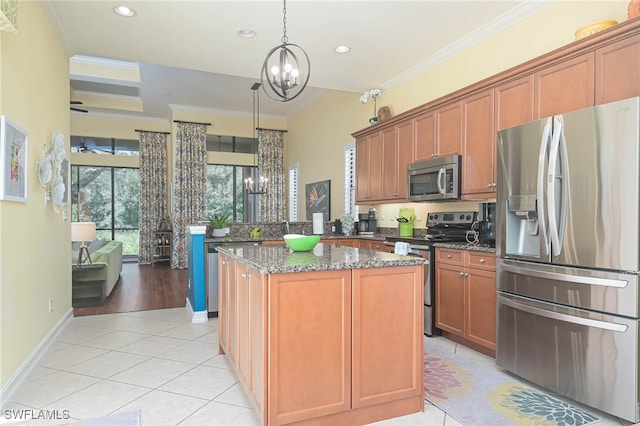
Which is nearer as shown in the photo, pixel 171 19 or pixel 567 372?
pixel 567 372

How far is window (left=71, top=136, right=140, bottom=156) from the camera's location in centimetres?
916

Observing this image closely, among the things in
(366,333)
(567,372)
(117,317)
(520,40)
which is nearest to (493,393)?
(567,372)

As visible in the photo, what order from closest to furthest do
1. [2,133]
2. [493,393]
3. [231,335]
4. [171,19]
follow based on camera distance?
[2,133], [493,393], [231,335], [171,19]

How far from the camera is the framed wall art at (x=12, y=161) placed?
7.80 feet

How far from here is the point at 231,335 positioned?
9.53 feet

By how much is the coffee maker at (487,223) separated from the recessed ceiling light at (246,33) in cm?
287

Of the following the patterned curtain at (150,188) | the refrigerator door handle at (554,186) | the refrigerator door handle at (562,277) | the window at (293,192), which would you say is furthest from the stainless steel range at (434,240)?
the patterned curtain at (150,188)

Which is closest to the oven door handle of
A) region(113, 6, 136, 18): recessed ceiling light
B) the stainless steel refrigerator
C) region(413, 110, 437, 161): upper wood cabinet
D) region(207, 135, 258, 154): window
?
the stainless steel refrigerator

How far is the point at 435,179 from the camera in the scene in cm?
407

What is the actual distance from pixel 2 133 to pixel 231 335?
199cm

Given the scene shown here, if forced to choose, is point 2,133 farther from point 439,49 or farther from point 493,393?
point 439,49

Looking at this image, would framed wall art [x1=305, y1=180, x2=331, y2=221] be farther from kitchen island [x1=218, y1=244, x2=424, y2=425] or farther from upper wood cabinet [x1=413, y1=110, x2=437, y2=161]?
kitchen island [x1=218, y1=244, x2=424, y2=425]

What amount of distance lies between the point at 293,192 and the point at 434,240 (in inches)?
225

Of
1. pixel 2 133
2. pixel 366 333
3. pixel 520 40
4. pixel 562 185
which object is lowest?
pixel 366 333
